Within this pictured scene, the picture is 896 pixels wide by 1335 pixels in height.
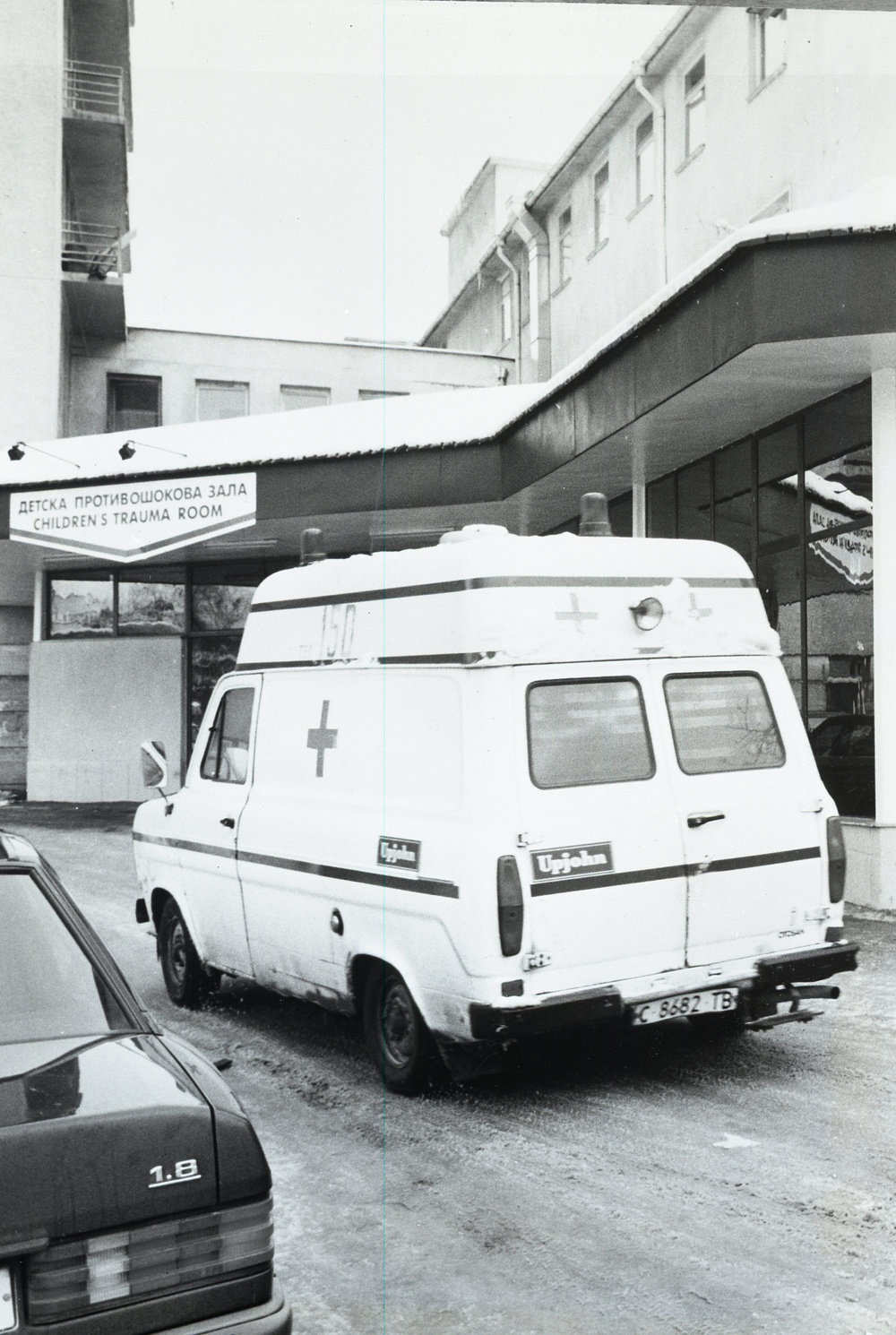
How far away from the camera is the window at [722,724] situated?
6.20 meters

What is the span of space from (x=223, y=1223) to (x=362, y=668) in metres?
3.94

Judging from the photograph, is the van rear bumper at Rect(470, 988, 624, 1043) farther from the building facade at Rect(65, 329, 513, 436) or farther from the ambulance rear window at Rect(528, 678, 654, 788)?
the building facade at Rect(65, 329, 513, 436)

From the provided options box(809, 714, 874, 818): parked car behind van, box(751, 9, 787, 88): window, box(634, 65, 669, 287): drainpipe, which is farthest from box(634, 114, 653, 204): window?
box(809, 714, 874, 818): parked car behind van

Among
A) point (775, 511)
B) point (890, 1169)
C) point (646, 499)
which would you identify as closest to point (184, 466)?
point (646, 499)

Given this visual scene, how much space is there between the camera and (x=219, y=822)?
734 cm

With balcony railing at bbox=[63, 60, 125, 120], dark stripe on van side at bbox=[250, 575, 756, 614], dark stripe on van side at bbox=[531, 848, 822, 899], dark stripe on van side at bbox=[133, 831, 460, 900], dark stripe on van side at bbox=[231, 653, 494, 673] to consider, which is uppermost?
balcony railing at bbox=[63, 60, 125, 120]

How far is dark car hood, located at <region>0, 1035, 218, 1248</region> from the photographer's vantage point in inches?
103

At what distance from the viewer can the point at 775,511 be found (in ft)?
40.7

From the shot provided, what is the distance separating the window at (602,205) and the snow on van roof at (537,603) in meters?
20.4

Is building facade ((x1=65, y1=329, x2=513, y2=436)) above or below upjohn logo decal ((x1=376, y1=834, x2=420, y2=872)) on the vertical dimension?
above

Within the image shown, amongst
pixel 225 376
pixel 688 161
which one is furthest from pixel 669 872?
pixel 225 376

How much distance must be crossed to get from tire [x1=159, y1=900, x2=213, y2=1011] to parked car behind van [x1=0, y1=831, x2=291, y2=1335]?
4.66m

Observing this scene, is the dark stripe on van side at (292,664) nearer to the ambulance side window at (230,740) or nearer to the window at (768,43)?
the ambulance side window at (230,740)

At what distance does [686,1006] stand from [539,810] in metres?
1.09
